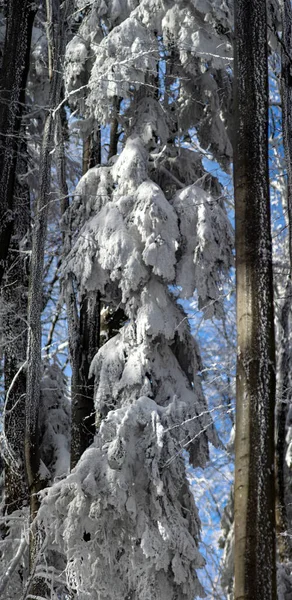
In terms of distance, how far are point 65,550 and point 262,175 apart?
3.73 metres

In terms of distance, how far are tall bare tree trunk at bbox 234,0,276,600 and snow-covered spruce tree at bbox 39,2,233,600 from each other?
3.91ft

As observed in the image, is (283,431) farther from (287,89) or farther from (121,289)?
(287,89)

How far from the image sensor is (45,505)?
652 cm

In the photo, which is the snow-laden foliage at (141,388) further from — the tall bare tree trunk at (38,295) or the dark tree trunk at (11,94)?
the dark tree trunk at (11,94)

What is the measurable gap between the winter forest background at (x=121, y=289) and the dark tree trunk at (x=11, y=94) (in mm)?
20

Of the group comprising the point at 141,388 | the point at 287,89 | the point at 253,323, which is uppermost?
the point at 287,89

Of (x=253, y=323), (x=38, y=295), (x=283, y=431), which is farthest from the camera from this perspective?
(x=283, y=431)

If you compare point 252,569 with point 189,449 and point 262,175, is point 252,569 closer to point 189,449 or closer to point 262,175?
point 262,175

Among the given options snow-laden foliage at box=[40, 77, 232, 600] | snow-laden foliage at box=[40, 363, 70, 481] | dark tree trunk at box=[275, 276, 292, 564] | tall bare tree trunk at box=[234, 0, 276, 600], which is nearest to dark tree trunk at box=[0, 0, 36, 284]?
snow-laden foliage at box=[40, 77, 232, 600]

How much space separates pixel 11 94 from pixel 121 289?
7.94 feet

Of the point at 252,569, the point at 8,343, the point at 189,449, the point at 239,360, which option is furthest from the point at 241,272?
the point at 8,343

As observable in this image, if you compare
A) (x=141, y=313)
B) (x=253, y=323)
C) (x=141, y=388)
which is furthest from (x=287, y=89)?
(x=141, y=388)

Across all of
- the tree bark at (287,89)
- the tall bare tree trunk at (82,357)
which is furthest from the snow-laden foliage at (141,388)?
the tree bark at (287,89)

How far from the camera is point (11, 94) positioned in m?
8.11
